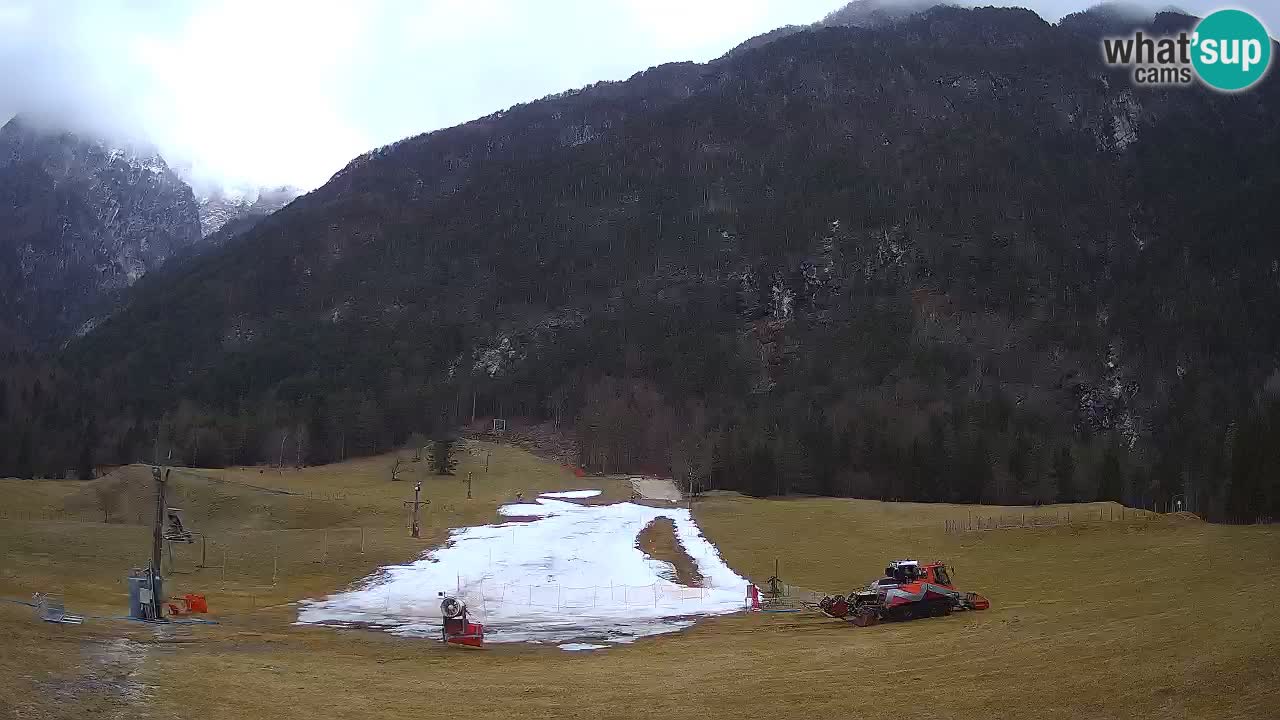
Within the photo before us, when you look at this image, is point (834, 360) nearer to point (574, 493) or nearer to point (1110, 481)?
point (1110, 481)

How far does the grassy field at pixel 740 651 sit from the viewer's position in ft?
45.4

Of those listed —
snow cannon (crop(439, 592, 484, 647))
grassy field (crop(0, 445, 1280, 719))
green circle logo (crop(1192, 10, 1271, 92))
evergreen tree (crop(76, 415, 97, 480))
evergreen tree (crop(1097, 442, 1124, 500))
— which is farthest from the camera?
evergreen tree (crop(76, 415, 97, 480))

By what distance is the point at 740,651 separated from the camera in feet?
68.7

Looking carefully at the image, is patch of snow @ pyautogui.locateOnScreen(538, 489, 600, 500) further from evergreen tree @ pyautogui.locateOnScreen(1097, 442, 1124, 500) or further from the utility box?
the utility box

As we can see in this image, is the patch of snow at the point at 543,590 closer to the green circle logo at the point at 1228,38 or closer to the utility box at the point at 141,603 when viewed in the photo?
the utility box at the point at 141,603

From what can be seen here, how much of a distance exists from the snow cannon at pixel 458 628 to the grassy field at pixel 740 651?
0.93 meters

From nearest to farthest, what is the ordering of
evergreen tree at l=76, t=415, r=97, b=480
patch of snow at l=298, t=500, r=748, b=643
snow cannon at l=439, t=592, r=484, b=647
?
snow cannon at l=439, t=592, r=484, b=647 → patch of snow at l=298, t=500, r=748, b=643 → evergreen tree at l=76, t=415, r=97, b=480

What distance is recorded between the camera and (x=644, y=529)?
58.9 metres

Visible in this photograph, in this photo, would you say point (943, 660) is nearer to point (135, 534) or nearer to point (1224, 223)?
point (135, 534)

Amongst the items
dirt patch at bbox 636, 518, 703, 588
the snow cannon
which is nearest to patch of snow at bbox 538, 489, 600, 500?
dirt patch at bbox 636, 518, 703, 588

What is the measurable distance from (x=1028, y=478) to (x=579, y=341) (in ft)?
368

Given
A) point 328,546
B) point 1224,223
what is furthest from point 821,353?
point 328,546

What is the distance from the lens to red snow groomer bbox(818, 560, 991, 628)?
25.0m

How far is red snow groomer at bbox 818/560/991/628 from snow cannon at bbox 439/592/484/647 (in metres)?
11.5
